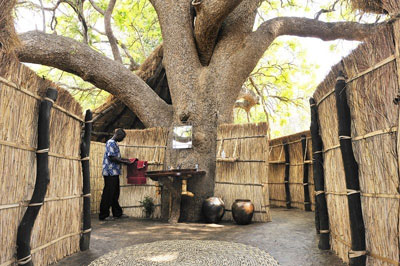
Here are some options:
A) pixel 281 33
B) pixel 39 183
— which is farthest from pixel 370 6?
pixel 281 33

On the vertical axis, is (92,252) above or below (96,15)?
below

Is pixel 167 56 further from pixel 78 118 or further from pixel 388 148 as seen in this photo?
pixel 388 148

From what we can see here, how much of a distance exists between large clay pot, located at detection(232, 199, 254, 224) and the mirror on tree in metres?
1.45

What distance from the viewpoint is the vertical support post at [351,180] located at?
240cm

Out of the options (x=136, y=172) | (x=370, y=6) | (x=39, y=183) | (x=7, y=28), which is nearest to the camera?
(x=7, y=28)

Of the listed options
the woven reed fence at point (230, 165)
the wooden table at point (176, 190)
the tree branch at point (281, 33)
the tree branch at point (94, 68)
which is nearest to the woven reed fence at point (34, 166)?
the wooden table at point (176, 190)

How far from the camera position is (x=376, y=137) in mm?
2256

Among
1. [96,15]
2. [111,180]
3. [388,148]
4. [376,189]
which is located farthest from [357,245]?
[96,15]

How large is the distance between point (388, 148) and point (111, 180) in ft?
16.3

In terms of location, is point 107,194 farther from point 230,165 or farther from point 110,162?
point 230,165

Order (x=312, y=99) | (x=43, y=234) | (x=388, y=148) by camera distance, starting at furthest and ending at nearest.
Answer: (x=312, y=99)
(x=43, y=234)
(x=388, y=148)

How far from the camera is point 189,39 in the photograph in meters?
6.44

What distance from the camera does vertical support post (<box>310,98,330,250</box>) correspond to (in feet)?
11.3

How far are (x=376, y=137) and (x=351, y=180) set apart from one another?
43cm
